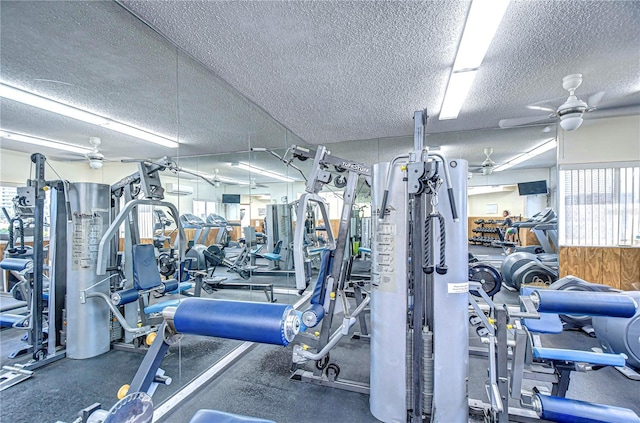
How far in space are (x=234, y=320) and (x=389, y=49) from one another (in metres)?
2.47

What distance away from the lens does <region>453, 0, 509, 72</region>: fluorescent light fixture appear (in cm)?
187

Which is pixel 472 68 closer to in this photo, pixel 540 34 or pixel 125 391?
pixel 540 34

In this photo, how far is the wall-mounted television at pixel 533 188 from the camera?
454 cm

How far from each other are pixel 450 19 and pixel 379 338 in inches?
90.4

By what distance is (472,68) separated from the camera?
2.66m

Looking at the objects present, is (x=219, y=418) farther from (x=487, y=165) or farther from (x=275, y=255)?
(x=487, y=165)

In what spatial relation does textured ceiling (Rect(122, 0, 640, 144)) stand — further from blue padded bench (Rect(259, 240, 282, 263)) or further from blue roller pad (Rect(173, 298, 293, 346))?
blue padded bench (Rect(259, 240, 282, 263))

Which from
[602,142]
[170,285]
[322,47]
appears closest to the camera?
[322,47]

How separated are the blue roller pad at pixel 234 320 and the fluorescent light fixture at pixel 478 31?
7.33ft

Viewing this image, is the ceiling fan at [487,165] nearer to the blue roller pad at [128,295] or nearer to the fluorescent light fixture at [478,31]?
the fluorescent light fixture at [478,31]

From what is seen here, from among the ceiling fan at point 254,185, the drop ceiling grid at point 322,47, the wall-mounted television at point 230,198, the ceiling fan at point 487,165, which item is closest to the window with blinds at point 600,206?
the ceiling fan at point 487,165

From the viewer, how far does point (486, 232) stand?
6.32 meters

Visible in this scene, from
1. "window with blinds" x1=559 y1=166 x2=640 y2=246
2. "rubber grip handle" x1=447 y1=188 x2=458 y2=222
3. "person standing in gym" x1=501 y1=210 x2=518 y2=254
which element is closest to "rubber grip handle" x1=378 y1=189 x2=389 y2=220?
"rubber grip handle" x1=447 y1=188 x2=458 y2=222

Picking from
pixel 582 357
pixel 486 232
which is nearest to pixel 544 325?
pixel 582 357
